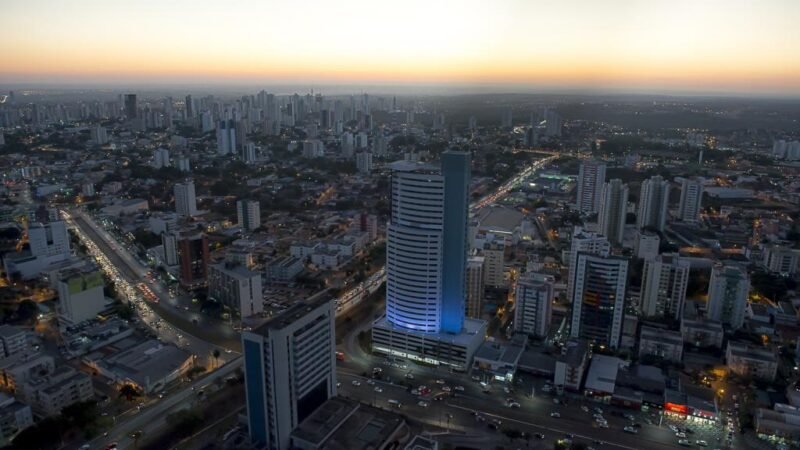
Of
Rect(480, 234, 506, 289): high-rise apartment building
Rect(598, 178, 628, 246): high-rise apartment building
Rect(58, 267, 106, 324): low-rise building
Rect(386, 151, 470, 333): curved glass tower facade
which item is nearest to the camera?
Rect(386, 151, 470, 333): curved glass tower facade

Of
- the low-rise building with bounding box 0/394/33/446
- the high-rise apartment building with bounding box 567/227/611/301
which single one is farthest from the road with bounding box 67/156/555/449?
the high-rise apartment building with bounding box 567/227/611/301

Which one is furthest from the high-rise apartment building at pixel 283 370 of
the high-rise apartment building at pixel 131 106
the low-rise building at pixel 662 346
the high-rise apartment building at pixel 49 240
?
the high-rise apartment building at pixel 131 106

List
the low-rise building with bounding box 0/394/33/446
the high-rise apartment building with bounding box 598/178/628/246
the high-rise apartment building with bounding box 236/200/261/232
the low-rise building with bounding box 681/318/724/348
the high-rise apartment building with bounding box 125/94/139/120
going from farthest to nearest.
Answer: the high-rise apartment building with bounding box 125/94/139/120
the high-rise apartment building with bounding box 236/200/261/232
the high-rise apartment building with bounding box 598/178/628/246
the low-rise building with bounding box 681/318/724/348
the low-rise building with bounding box 0/394/33/446

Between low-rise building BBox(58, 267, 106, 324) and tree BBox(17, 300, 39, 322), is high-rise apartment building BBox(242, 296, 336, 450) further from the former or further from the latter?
tree BBox(17, 300, 39, 322)

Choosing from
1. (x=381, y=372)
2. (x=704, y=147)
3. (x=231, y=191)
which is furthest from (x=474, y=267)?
(x=704, y=147)

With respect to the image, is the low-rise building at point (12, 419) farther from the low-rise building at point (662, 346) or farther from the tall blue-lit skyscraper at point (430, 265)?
the low-rise building at point (662, 346)

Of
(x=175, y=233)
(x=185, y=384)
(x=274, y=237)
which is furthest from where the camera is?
(x=274, y=237)

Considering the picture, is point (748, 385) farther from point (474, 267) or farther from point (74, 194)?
point (74, 194)
